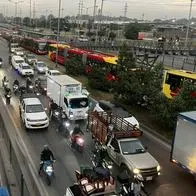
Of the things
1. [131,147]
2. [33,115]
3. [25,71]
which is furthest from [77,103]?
[25,71]

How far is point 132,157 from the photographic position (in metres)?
16.1

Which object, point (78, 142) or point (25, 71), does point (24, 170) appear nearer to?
point (78, 142)

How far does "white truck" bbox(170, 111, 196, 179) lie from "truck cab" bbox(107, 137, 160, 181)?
3.86ft

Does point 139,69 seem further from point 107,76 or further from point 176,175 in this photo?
point 176,175

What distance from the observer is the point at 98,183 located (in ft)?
39.9

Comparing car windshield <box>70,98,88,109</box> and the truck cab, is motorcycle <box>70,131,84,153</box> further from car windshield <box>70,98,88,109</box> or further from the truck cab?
car windshield <box>70,98,88,109</box>

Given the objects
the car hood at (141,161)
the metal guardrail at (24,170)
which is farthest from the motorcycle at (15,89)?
the car hood at (141,161)

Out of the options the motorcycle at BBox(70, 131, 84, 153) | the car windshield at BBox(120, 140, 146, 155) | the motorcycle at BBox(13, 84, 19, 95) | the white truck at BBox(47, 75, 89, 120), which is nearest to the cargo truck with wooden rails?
the car windshield at BBox(120, 140, 146, 155)

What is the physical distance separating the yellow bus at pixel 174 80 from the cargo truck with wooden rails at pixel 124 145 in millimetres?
12007

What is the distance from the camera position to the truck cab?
15.5 m

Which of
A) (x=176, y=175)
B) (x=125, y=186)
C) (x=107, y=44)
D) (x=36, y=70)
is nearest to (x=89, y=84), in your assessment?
(x=36, y=70)

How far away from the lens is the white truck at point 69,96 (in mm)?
24859

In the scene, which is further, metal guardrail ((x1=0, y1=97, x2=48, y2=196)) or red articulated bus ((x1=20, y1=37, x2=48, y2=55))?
red articulated bus ((x1=20, y1=37, x2=48, y2=55))

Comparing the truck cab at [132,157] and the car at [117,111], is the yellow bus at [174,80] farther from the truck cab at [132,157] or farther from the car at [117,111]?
the truck cab at [132,157]
